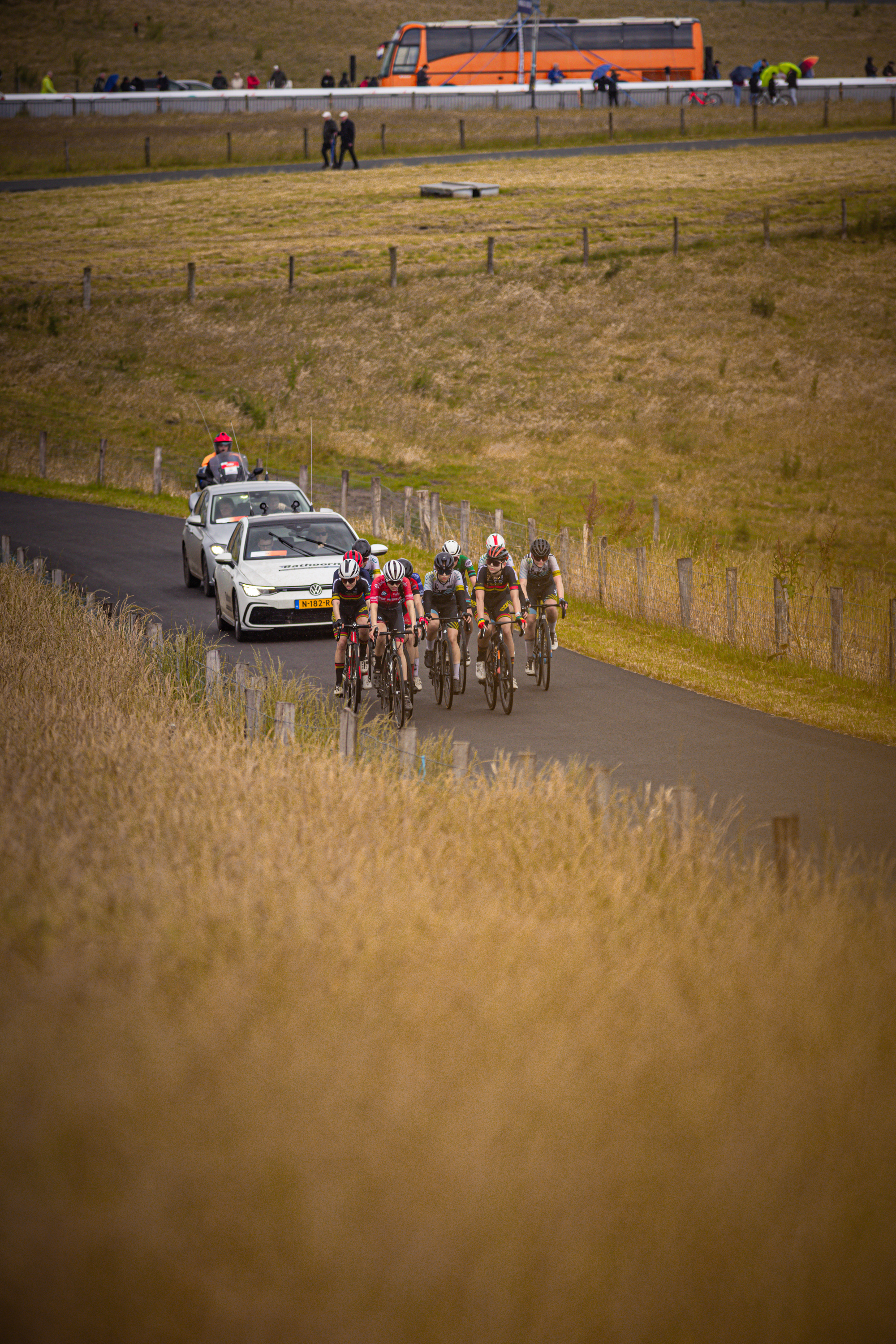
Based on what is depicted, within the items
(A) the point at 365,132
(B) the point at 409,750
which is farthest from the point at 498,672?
(A) the point at 365,132

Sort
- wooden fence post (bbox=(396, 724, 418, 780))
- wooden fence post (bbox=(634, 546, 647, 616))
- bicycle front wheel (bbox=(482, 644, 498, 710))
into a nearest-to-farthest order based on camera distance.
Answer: wooden fence post (bbox=(396, 724, 418, 780)) → bicycle front wheel (bbox=(482, 644, 498, 710)) → wooden fence post (bbox=(634, 546, 647, 616))

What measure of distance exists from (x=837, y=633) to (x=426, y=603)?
5440 mm

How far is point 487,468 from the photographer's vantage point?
123 ft

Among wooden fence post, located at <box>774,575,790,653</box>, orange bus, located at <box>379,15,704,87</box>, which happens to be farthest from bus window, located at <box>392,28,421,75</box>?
wooden fence post, located at <box>774,575,790,653</box>

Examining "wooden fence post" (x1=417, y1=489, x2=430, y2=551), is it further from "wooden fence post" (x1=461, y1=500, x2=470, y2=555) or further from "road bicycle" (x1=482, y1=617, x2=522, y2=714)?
"road bicycle" (x1=482, y1=617, x2=522, y2=714)

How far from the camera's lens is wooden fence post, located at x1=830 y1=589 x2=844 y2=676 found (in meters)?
17.0

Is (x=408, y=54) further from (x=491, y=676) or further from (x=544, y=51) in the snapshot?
(x=491, y=676)

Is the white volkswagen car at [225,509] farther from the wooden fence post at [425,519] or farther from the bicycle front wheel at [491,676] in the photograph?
the bicycle front wheel at [491,676]

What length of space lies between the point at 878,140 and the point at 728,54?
4423 cm

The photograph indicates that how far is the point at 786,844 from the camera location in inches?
294

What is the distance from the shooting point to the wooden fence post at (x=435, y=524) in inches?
1038

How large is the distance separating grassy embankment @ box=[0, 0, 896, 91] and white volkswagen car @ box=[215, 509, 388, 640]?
77.8m

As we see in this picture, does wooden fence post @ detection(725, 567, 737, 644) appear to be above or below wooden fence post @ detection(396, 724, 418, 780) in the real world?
below

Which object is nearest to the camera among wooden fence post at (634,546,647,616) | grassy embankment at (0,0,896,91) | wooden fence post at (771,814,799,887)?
wooden fence post at (771,814,799,887)
